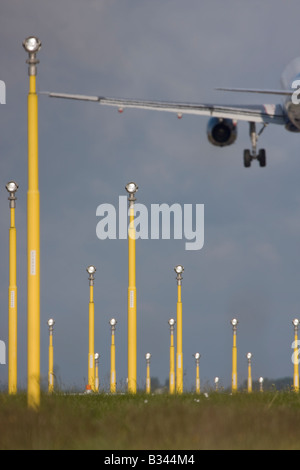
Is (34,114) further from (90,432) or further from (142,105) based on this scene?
(142,105)

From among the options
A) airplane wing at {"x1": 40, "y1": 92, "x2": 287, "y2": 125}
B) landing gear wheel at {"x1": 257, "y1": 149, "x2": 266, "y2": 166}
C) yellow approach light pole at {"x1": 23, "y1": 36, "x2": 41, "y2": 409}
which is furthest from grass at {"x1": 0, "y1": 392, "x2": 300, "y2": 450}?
landing gear wheel at {"x1": 257, "y1": 149, "x2": 266, "y2": 166}

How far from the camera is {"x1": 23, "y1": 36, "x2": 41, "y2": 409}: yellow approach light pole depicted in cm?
2341

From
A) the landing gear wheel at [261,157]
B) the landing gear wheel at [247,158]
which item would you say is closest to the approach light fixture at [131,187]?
the landing gear wheel at [247,158]

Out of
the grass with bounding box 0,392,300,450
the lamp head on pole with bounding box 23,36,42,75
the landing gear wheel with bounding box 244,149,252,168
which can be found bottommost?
the grass with bounding box 0,392,300,450

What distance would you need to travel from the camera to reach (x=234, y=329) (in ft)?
238

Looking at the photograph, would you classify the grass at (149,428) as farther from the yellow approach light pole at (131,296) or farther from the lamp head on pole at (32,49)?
the yellow approach light pole at (131,296)

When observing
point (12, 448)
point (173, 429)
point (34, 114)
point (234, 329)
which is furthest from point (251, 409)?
point (234, 329)

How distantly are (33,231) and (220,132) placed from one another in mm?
18348

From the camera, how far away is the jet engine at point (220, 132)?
41.0m

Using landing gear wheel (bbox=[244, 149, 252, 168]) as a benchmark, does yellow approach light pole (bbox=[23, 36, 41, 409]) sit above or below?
below

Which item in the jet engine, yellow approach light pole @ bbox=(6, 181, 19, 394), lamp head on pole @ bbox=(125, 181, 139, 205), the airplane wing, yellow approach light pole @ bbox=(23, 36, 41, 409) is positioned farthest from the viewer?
the jet engine

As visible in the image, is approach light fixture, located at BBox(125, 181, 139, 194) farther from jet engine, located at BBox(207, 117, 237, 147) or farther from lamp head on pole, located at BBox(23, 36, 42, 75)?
lamp head on pole, located at BBox(23, 36, 42, 75)

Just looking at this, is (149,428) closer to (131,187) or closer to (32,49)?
(32,49)

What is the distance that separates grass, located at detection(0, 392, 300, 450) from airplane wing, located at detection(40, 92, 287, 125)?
42.5 ft
